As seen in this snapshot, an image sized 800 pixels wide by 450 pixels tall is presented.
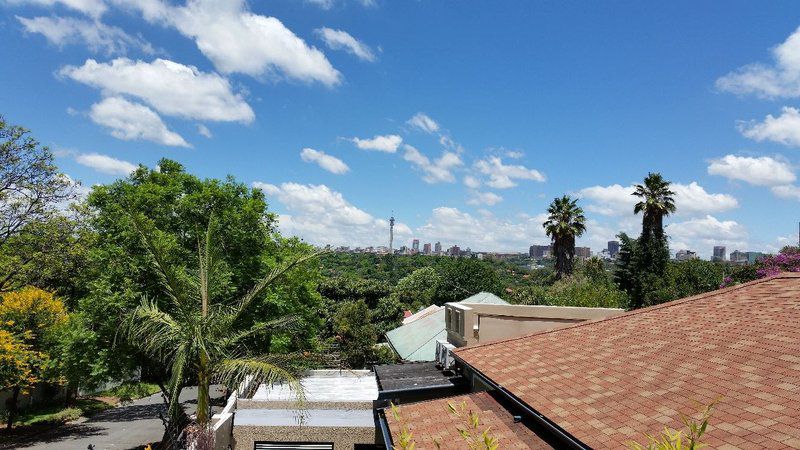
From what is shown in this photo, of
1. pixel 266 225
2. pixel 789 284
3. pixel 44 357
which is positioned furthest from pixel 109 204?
pixel 789 284

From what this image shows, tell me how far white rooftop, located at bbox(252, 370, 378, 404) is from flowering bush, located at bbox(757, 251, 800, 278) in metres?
27.0

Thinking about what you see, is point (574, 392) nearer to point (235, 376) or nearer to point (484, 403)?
point (484, 403)

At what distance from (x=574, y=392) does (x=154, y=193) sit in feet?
61.9

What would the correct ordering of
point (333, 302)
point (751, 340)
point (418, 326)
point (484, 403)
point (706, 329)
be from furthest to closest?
point (333, 302), point (418, 326), point (484, 403), point (706, 329), point (751, 340)

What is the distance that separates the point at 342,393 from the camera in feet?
54.6

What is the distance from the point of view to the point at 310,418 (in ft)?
47.8

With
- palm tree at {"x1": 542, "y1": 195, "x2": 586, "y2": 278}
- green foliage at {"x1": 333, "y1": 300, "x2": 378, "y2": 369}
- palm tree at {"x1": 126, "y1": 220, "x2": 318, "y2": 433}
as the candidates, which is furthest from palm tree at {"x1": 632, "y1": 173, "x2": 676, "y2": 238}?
palm tree at {"x1": 126, "y1": 220, "x2": 318, "y2": 433}

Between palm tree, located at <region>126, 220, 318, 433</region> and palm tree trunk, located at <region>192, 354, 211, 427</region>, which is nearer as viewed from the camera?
palm tree, located at <region>126, 220, 318, 433</region>

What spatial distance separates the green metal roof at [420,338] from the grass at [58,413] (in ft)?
68.1

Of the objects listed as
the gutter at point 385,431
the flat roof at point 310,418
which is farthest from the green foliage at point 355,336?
the gutter at point 385,431

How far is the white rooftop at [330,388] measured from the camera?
15.6 m

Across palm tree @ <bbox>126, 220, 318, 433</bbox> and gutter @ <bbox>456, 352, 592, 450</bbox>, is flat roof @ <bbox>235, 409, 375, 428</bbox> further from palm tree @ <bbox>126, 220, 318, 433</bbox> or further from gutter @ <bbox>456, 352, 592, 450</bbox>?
gutter @ <bbox>456, 352, 592, 450</bbox>

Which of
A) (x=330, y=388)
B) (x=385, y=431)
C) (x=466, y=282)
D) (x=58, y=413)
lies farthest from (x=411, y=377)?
(x=466, y=282)

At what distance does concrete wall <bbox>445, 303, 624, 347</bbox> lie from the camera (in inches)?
593
